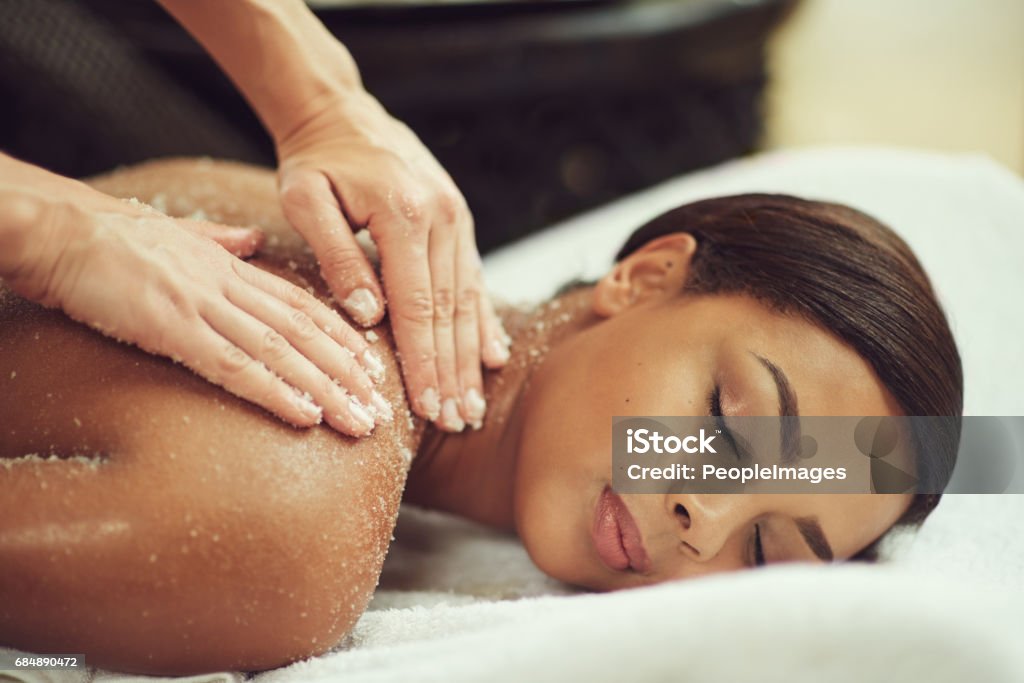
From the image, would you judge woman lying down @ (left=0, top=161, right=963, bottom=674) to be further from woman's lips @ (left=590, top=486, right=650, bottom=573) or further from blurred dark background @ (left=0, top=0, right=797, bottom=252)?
blurred dark background @ (left=0, top=0, right=797, bottom=252)

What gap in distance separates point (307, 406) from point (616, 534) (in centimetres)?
34

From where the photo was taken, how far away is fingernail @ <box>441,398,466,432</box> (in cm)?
90

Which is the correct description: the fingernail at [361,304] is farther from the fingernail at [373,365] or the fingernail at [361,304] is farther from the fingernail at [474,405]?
the fingernail at [474,405]

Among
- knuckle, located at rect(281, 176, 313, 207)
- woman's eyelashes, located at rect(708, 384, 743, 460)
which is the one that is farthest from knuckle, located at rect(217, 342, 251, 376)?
woman's eyelashes, located at rect(708, 384, 743, 460)

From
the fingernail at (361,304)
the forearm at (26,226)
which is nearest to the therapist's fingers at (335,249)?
the fingernail at (361,304)

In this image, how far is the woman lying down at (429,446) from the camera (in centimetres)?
67

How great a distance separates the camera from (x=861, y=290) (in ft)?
2.86

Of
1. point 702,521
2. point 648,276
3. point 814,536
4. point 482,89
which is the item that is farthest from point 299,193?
point 482,89

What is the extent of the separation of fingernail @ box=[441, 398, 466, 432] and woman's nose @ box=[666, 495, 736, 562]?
0.79ft

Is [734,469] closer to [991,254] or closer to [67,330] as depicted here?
[67,330]

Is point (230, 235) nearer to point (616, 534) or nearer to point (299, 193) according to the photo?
point (299, 193)

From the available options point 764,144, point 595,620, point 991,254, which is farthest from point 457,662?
point 764,144

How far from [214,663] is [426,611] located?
193 mm

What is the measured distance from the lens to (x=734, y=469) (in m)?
0.81
